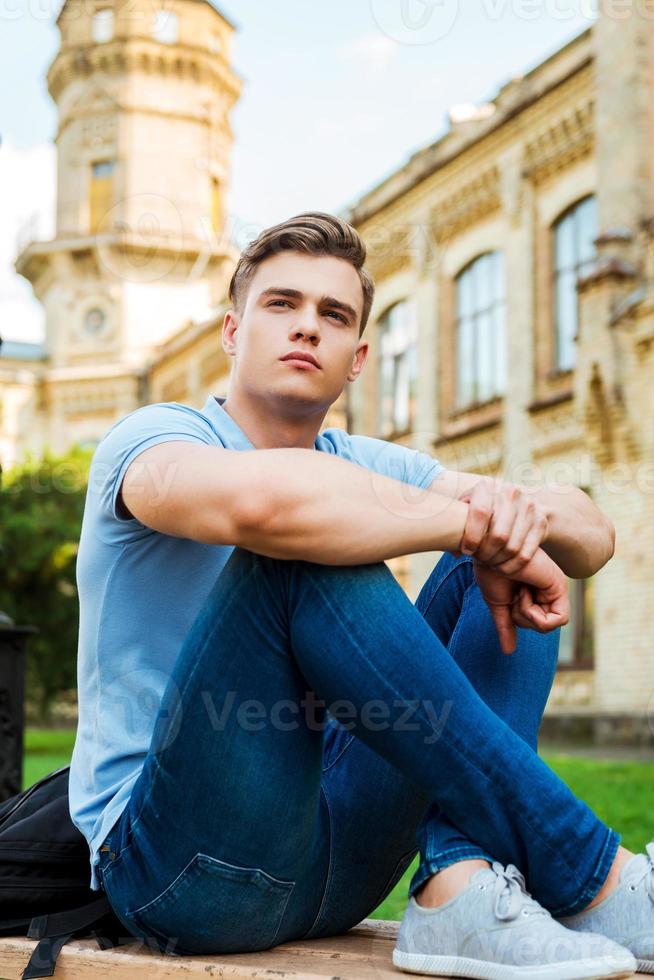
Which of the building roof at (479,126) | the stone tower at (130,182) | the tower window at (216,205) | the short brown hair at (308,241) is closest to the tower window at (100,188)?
Result: the stone tower at (130,182)

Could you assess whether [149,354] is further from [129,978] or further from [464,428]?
[129,978]

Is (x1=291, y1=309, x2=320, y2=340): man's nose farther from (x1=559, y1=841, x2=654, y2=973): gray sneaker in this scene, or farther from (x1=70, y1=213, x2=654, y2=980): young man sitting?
(x1=559, y1=841, x2=654, y2=973): gray sneaker

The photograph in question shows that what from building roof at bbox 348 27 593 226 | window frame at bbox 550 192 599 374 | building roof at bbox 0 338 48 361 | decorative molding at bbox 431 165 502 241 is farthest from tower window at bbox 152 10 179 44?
window frame at bbox 550 192 599 374

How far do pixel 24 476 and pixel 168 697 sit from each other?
2418 centimetres

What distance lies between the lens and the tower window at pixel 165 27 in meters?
39.8

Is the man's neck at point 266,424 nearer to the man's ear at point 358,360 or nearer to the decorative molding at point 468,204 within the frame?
the man's ear at point 358,360

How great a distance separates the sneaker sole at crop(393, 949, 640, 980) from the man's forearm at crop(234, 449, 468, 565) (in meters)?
0.69

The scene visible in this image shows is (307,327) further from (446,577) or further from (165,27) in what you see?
(165,27)

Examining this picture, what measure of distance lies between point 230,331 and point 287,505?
91 centimetres

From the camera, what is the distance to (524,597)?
7.45 feet

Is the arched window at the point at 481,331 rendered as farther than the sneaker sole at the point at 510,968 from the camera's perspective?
Yes

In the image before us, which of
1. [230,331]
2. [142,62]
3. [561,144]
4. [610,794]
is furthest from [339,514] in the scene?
[142,62]

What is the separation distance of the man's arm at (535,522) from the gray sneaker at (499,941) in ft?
1.95

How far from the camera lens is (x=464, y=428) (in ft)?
66.5
